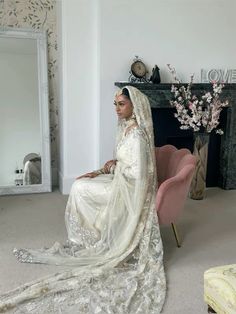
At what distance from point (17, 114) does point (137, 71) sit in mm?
1517

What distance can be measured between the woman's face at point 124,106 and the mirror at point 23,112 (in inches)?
69.0

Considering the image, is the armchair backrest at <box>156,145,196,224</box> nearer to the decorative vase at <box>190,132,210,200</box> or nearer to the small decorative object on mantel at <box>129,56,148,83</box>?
the decorative vase at <box>190,132,210,200</box>

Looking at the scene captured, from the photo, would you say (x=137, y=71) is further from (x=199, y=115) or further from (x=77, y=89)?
(x=199, y=115)

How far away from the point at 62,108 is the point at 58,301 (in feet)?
8.35

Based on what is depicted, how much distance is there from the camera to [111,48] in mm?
3994

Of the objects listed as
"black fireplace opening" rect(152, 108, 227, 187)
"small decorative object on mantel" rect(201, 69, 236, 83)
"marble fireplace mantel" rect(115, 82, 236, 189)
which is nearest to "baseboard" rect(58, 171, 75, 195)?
"black fireplace opening" rect(152, 108, 227, 187)

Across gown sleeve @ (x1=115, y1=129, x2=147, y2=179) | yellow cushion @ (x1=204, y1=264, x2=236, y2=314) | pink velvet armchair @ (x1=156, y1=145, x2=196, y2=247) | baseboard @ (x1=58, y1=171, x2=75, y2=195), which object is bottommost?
baseboard @ (x1=58, y1=171, x2=75, y2=195)

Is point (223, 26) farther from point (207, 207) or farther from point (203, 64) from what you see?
point (207, 207)

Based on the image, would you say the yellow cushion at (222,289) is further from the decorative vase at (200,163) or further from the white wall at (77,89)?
the white wall at (77,89)

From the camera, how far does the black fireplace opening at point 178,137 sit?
4371 millimetres

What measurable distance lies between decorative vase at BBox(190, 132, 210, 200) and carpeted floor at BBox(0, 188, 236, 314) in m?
0.12

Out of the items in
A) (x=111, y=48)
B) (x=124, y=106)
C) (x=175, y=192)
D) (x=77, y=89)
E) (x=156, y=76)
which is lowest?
(x=175, y=192)

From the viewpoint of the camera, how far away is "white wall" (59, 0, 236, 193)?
397 centimetres

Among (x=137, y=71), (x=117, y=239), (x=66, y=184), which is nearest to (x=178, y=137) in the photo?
(x=137, y=71)
